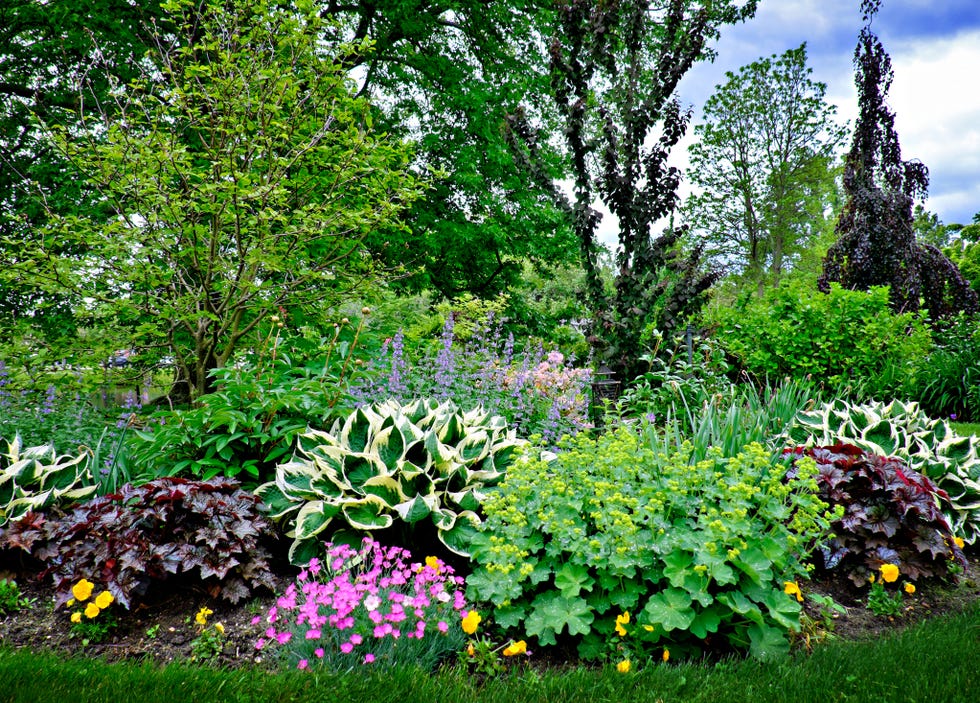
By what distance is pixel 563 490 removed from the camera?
271 cm

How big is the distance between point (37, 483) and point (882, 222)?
12015mm

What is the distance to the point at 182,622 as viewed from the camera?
108 inches

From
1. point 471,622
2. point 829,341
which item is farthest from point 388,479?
point 829,341

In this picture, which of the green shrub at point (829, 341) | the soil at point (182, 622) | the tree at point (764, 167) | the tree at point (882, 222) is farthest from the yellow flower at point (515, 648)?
the tree at point (764, 167)

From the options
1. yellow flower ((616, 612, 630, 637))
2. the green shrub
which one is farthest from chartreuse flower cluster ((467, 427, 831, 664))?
the green shrub

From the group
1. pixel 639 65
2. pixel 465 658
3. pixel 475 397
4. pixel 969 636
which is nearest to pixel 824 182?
pixel 639 65

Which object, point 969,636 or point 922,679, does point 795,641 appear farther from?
point 969,636

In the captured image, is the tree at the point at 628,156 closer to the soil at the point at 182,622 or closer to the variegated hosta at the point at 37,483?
the soil at the point at 182,622

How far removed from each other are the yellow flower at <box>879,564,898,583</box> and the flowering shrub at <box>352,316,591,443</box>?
2089mm

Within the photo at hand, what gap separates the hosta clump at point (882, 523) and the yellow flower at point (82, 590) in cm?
343

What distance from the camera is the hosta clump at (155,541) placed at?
2.77 meters

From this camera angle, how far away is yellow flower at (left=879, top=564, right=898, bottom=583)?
292cm

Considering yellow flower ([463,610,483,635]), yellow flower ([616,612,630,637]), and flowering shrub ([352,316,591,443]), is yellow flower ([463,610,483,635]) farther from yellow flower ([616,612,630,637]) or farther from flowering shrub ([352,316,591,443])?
flowering shrub ([352,316,591,443])

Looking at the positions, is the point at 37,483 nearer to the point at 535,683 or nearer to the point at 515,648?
the point at 515,648
